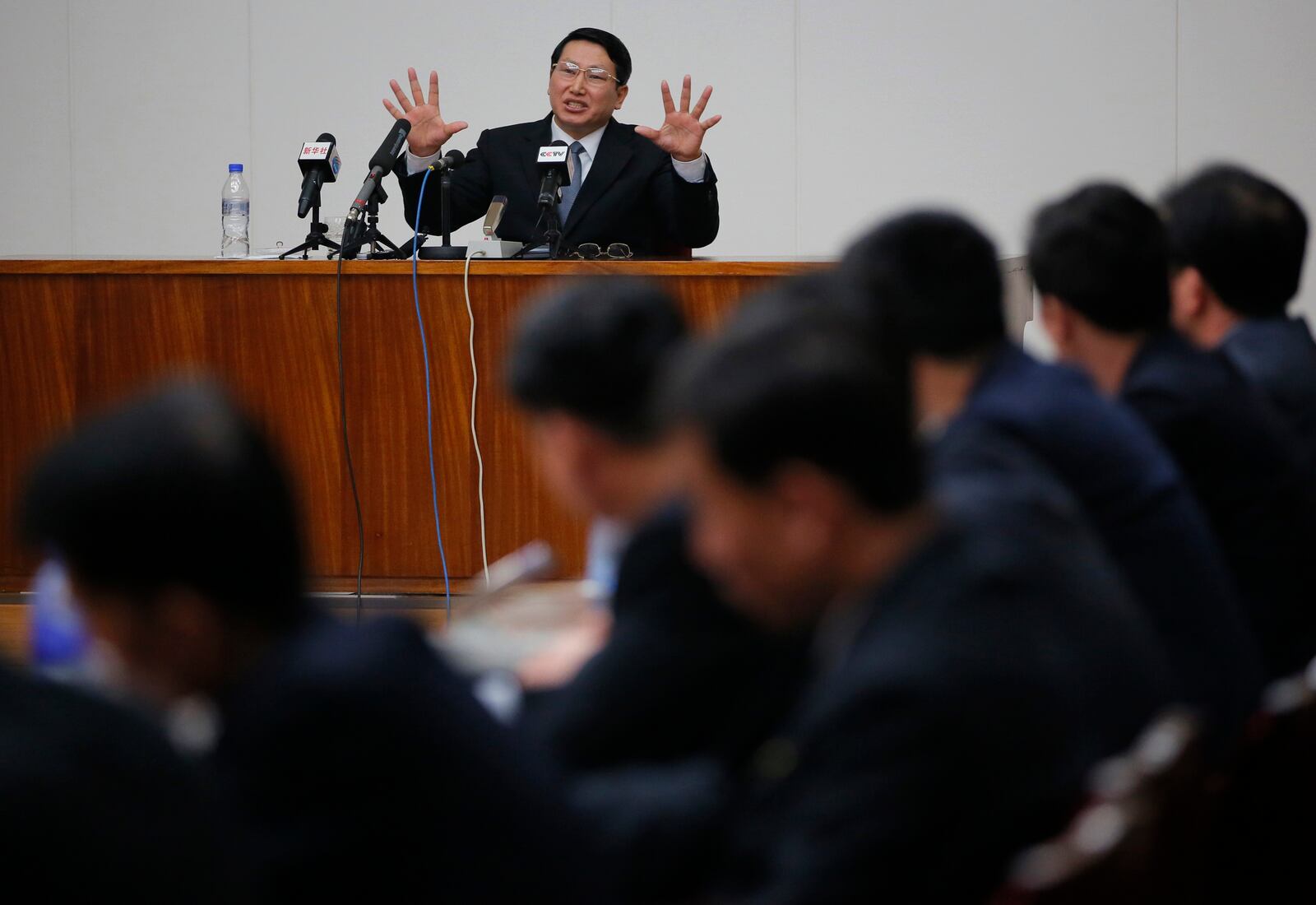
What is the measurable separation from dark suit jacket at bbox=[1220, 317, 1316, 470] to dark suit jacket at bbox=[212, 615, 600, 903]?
5.72 ft

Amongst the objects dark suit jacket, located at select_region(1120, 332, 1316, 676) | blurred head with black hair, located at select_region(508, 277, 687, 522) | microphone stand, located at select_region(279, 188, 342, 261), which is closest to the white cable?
microphone stand, located at select_region(279, 188, 342, 261)

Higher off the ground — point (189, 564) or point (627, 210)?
point (627, 210)

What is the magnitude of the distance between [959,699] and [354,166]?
19.3 feet

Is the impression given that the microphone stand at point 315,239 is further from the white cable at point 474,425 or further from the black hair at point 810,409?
the black hair at point 810,409

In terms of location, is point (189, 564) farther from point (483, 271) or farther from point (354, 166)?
point (354, 166)

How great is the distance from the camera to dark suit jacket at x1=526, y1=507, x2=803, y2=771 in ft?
4.33

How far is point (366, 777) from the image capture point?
34.8 inches

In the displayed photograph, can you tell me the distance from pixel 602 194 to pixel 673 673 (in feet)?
11.7

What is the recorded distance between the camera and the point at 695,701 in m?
1.33

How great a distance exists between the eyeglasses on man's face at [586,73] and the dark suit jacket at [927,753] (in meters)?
3.99

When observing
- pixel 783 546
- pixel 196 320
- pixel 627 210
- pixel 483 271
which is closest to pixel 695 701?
pixel 783 546

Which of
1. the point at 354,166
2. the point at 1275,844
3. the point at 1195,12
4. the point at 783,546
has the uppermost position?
the point at 1195,12

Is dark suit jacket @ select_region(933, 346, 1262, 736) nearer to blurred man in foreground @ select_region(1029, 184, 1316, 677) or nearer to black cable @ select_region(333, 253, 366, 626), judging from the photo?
blurred man in foreground @ select_region(1029, 184, 1316, 677)

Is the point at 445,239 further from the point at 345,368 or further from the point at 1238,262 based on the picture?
the point at 1238,262
